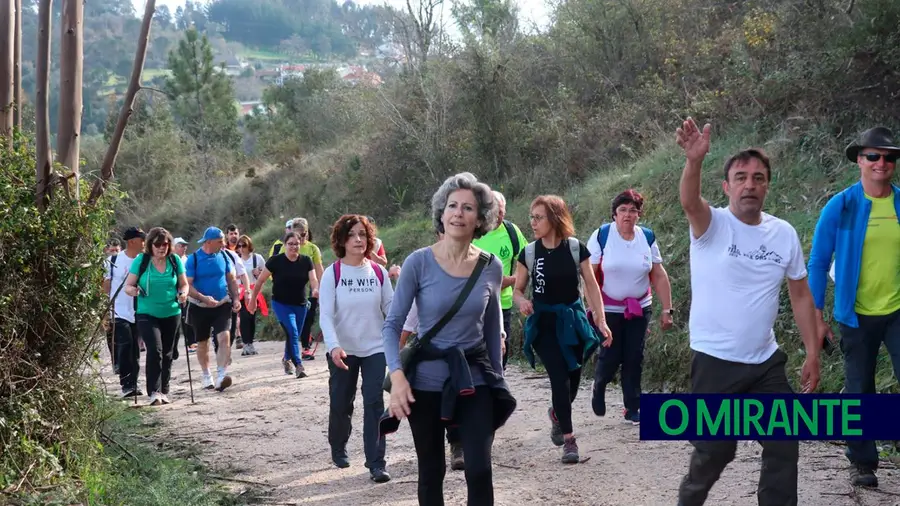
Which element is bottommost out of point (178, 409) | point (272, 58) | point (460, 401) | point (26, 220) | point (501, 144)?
point (178, 409)

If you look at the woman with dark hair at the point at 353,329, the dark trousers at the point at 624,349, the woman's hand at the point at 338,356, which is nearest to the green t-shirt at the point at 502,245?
the dark trousers at the point at 624,349

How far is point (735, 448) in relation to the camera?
5.05 metres

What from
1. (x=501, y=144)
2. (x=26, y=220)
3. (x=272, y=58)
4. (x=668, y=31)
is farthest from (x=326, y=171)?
(x=272, y=58)

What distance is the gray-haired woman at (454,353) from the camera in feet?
16.6

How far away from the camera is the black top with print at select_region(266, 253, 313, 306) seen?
42.2 feet

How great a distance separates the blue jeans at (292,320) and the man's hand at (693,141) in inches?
348

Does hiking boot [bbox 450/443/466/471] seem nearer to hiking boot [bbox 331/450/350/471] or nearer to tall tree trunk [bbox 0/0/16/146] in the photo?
hiking boot [bbox 331/450/350/471]

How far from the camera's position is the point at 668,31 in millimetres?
20359

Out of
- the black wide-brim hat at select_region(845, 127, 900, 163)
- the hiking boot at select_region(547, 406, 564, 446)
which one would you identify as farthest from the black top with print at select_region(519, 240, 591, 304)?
the black wide-brim hat at select_region(845, 127, 900, 163)

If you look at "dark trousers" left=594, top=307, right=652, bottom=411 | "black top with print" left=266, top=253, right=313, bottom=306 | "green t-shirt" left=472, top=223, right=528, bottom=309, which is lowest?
"dark trousers" left=594, top=307, right=652, bottom=411

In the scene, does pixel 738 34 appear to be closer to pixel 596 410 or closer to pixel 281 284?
pixel 281 284

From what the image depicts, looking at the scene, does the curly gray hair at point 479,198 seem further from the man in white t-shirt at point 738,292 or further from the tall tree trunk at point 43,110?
the tall tree trunk at point 43,110

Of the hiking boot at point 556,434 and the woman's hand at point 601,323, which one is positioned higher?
the woman's hand at point 601,323

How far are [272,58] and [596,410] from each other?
622ft
